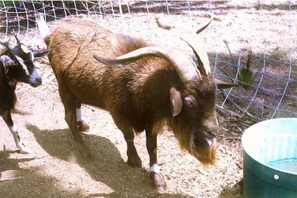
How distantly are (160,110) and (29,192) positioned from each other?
5.20 ft

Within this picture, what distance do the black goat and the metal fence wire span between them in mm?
1981

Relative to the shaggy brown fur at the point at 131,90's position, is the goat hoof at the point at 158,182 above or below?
below

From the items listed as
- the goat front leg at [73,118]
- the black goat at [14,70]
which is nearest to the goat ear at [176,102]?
the goat front leg at [73,118]

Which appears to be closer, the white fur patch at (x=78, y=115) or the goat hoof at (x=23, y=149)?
the goat hoof at (x=23, y=149)

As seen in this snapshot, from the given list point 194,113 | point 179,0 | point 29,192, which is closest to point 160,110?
point 194,113

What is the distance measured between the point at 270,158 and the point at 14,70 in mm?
2836

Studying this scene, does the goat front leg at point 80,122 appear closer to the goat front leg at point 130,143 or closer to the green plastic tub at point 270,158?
the goat front leg at point 130,143

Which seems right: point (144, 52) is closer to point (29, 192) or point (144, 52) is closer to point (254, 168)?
point (254, 168)

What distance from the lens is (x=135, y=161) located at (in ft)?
15.0

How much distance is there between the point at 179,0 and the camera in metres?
9.17

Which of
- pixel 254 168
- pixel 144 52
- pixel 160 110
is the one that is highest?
pixel 144 52

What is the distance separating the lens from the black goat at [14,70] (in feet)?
14.5

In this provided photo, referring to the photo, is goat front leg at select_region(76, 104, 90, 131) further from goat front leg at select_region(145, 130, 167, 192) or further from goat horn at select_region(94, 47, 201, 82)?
goat horn at select_region(94, 47, 201, 82)

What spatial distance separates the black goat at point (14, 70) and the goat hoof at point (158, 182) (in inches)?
62.8
